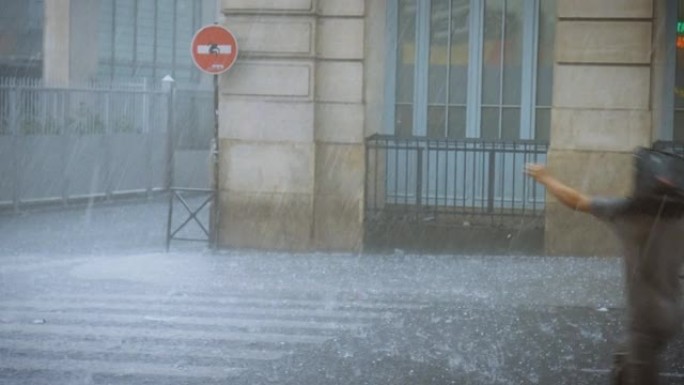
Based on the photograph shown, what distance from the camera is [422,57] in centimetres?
1936

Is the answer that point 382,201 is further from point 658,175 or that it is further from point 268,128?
point 658,175

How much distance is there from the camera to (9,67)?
3794cm

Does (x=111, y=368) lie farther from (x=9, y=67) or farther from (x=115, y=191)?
(x=9, y=67)

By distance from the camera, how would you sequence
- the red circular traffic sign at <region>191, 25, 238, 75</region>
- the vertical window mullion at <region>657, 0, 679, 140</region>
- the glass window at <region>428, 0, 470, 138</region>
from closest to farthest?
the vertical window mullion at <region>657, 0, 679, 140</region> < the red circular traffic sign at <region>191, 25, 238, 75</region> < the glass window at <region>428, 0, 470, 138</region>

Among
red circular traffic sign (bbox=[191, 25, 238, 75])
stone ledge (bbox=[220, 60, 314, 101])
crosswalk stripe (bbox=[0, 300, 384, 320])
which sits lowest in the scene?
crosswalk stripe (bbox=[0, 300, 384, 320])

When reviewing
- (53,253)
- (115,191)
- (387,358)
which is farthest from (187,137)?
(387,358)

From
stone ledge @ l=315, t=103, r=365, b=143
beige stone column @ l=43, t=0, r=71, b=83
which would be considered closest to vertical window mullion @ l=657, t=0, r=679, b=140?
stone ledge @ l=315, t=103, r=365, b=143

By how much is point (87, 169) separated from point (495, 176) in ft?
36.3

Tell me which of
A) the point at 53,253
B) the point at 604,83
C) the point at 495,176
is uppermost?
the point at 604,83

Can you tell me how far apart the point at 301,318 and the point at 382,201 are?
6.66 meters

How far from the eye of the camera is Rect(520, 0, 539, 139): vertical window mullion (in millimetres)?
18875

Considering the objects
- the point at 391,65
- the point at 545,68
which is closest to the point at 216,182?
the point at 391,65

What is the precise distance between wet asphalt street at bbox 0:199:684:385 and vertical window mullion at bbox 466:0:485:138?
6.79ft

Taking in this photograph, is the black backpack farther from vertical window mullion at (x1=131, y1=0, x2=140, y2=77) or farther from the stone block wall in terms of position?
vertical window mullion at (x1=131, y1=0, x2=140, y2=77)
